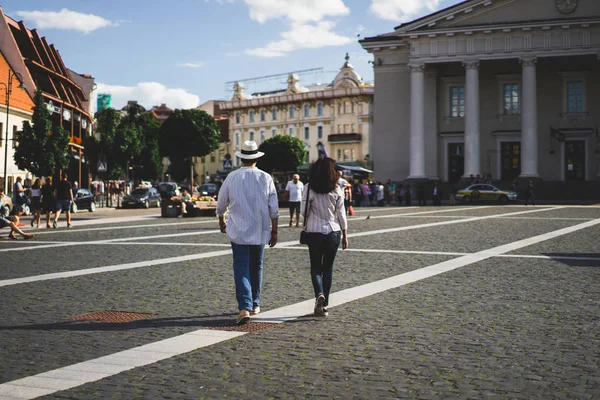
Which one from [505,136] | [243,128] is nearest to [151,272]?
[505,136]

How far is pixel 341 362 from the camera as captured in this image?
5.96 metres

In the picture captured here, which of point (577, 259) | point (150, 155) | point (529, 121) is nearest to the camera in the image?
point (577, 259)

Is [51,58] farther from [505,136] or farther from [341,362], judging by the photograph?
[341,362]

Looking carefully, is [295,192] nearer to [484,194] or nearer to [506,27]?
[484,194]

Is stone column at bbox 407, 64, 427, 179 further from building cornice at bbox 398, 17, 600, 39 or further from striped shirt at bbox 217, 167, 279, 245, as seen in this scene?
striped shirt at bbox 217, 167, 279, 245

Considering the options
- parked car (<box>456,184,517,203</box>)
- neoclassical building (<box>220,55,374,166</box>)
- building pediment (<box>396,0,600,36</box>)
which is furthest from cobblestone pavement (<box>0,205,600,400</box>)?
neoclassical building (<box>220,55,374,166</box>)

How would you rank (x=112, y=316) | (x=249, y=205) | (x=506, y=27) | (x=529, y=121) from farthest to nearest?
(x=506, y=27), (x=529, y=121), (x=112, y=316), (x=249, y=205)

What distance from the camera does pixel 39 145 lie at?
1554 inches

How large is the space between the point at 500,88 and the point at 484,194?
33.1 feet

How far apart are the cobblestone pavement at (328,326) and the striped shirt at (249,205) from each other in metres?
0.86

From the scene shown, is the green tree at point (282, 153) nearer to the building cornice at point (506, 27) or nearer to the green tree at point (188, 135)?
the green tree at point (188, 135)

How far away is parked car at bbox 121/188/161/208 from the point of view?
1884 inches

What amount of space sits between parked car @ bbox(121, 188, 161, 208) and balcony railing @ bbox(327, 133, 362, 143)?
184 feet

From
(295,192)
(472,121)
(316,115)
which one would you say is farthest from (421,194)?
(316,115)
